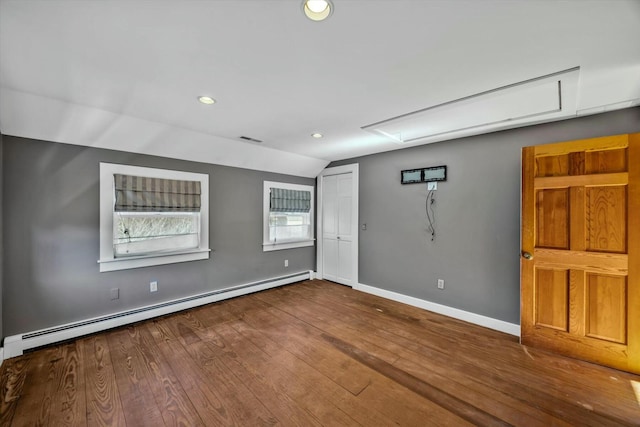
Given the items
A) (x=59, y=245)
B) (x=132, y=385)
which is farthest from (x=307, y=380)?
(x=59, y=245)

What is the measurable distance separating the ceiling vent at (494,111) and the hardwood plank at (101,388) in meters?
3.32

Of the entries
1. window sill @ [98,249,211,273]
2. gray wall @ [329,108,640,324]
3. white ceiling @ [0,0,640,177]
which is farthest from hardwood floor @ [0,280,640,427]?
white ceiling @ [0,0,640,177]

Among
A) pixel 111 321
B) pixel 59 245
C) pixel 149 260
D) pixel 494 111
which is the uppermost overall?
pixel 494 111

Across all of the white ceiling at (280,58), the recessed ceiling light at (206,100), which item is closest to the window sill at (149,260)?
the white ceiling at (280,58)

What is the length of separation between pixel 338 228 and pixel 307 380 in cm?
296

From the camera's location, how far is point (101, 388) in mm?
1929

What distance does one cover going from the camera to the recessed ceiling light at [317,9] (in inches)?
46.3

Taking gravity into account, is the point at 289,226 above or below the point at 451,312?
above

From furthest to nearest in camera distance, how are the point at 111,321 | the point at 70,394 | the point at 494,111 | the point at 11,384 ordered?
1. the point at 111,321
2. the point at 494,111
3. the point at 11,384
4. the point at 70,394

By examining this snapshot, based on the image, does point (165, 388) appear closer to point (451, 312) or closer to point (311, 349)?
point (311, 349)

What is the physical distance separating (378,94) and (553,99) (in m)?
1.55

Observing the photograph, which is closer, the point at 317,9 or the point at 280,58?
the point at 317,9

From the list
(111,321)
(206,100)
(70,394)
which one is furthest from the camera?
(111,321)

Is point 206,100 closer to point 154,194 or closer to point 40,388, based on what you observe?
point 154,194
